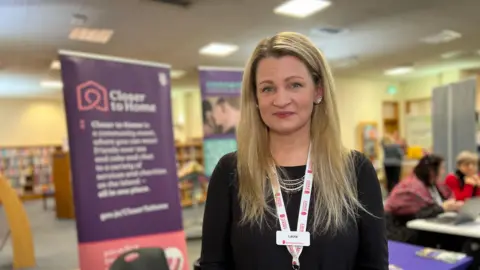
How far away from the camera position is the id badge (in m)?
1.01

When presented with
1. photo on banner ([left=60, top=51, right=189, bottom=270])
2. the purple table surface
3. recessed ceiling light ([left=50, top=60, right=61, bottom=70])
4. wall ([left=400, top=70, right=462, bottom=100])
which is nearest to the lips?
the purple table surface

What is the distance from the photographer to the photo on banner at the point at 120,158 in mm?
2863

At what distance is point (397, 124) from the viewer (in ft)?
40.1

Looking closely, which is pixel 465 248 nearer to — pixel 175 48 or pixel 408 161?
pixel 175 48

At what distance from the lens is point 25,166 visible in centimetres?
1152

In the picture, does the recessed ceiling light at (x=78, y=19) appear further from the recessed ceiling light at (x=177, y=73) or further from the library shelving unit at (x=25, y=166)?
the library shelving unit at (x=25, y=166)

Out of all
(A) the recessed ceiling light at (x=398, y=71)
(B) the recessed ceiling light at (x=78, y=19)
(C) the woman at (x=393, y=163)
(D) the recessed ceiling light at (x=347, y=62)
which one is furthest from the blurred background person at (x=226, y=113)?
(A) the recessed ceiling light at (x=398, y=71)

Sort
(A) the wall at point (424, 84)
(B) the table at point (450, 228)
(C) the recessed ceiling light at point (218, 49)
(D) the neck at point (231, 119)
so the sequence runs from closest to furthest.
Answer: (B) the table at point (450, 228), (D) the neck at point (231, 119), (C) the recessed ceiling light at point (218, 49), (A) the wall at point (424, 84)

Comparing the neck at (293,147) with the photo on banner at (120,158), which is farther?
the photo on banner at (120,158)

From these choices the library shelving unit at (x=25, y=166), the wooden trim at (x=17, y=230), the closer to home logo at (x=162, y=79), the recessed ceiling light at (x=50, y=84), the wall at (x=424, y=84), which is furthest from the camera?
the library shelving unit at (x=25, y=166)

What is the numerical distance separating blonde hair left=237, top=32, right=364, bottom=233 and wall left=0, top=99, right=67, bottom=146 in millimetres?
11827

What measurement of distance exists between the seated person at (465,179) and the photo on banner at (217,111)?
96.8 inches

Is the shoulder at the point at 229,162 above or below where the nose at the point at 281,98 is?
below

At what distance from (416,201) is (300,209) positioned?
2.70m
